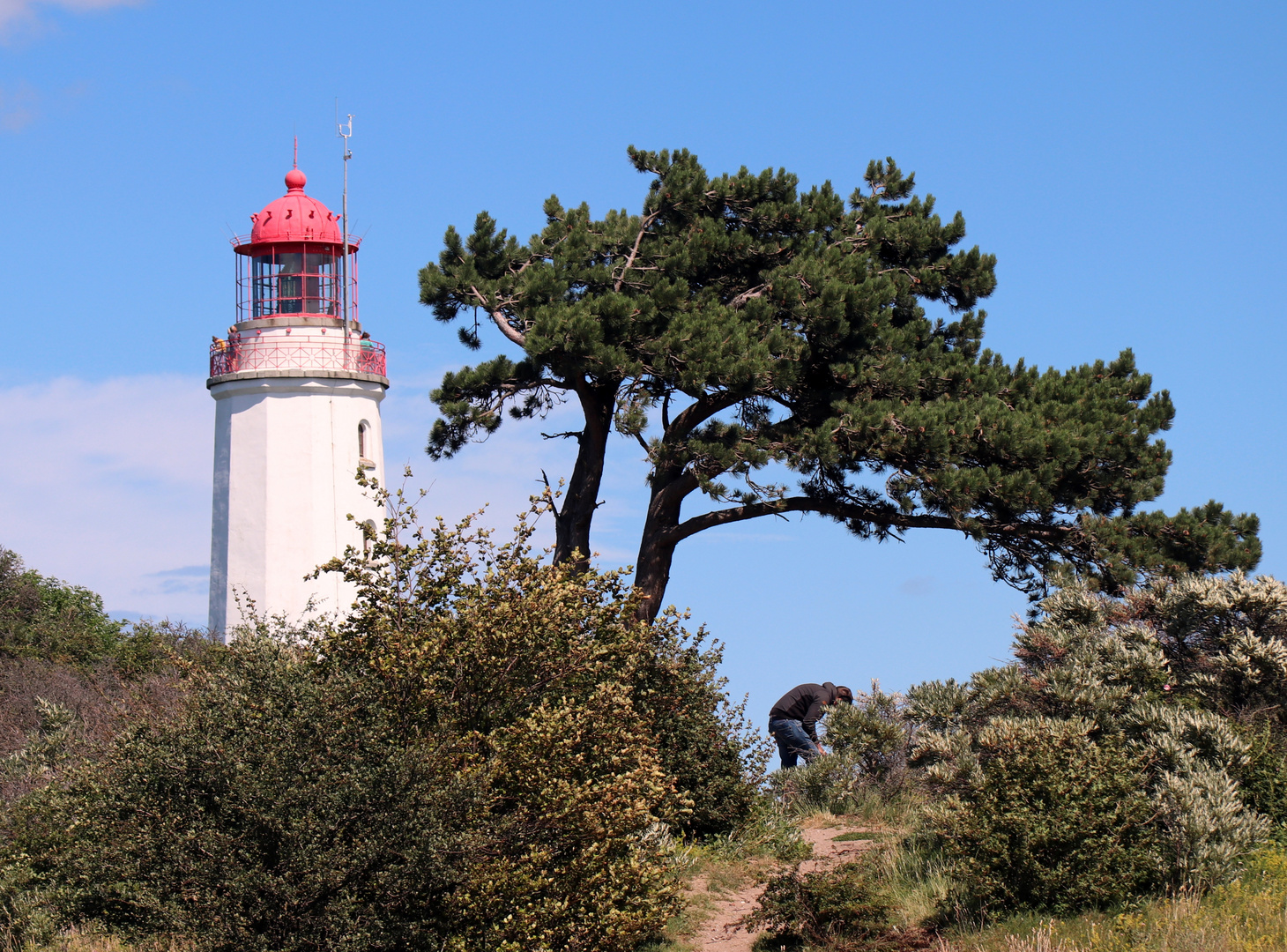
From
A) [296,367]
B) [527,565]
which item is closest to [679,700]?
[527,565]

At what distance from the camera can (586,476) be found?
19.6 m

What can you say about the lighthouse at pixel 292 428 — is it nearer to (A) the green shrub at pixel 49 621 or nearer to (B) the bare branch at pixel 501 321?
(A) the green shrub at pixel 49 621

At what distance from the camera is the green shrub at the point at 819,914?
38.1ft

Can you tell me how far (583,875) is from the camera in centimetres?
1091

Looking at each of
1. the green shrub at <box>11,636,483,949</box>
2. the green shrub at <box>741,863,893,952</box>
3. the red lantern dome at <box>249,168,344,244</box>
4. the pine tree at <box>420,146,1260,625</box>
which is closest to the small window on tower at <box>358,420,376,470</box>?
the red lantern dome at <box>249,168,344,244</box>

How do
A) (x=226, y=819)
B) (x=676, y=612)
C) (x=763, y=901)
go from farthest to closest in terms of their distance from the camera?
(x=676, y=612)
(x=763, y=901)
(x=226, y=819)

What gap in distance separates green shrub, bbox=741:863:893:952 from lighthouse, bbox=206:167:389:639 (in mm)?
18579

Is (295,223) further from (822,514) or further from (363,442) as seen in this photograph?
(822,514)

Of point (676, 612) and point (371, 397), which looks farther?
point (371, 397)

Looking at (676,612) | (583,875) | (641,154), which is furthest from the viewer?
(641,154)

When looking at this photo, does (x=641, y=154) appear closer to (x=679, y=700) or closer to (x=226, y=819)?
(x=679, y=700)

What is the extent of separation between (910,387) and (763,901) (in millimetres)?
8771

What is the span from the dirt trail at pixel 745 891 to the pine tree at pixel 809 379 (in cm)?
444

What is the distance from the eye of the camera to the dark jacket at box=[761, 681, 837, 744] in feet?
56.3
